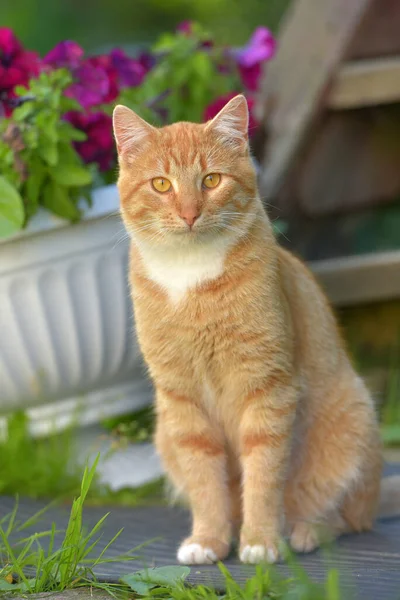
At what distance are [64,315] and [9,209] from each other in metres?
0.45

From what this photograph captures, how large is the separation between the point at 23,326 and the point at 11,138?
24.9 inches

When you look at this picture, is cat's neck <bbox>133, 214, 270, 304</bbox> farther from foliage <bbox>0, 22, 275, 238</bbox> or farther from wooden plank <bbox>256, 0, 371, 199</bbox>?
wooden plank <bbox>256, 0, 371, 199</bbox>

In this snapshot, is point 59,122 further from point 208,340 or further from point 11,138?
point 208,340

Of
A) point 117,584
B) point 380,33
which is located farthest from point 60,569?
point 380,33

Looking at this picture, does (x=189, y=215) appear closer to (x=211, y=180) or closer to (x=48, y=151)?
(x=211, y=180)

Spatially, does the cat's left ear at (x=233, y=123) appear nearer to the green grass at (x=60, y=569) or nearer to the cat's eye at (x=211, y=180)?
the cat's eye at (x=211, y=180)

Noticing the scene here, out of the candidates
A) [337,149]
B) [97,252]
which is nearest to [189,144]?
[97,252]

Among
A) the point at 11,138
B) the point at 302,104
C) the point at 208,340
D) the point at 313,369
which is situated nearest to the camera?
the point at 208,340

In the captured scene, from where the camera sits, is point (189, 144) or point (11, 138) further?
point (11, 138)

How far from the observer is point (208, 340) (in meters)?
2.35

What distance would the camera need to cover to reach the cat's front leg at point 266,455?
7.64 feet

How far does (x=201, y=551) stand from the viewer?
2314 millimetres

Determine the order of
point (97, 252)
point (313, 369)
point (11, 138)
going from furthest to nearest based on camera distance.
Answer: point (97, 252) → point (11, 138) → point (313, 369)

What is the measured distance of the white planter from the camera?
3068 mm
